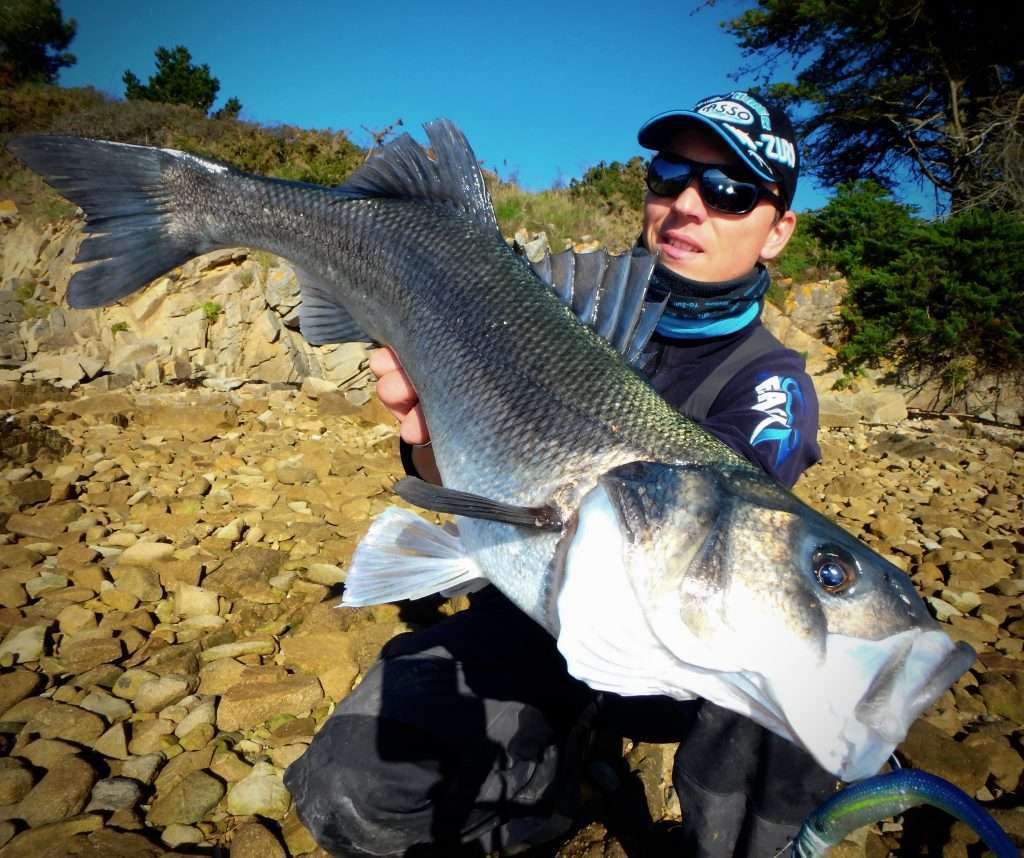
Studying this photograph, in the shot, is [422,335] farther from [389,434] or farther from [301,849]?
[389,434]

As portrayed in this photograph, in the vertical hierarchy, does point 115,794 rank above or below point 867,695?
below

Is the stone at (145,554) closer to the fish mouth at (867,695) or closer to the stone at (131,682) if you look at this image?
the stone at (131,682)

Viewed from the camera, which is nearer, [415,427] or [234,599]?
[415,427]

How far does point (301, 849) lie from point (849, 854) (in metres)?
2.03

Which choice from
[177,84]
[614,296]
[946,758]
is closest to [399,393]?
[614,296]

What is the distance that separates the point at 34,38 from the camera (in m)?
26.4

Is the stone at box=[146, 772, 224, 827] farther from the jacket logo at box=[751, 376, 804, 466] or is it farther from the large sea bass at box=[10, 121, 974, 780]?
the jacket logo at box=[751, 376, 804, 466]

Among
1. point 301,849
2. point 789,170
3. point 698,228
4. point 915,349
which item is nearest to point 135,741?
point 301,849

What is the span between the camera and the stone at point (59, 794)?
2.14 m

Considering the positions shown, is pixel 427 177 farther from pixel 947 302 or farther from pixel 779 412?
pixel 947 302

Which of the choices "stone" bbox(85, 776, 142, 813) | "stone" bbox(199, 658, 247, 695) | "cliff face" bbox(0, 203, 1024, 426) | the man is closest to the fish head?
the man

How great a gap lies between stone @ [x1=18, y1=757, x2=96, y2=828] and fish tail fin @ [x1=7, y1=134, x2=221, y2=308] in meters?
1.95

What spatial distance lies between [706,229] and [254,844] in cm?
313

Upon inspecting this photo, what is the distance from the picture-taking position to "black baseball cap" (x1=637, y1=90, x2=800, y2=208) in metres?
2.62
